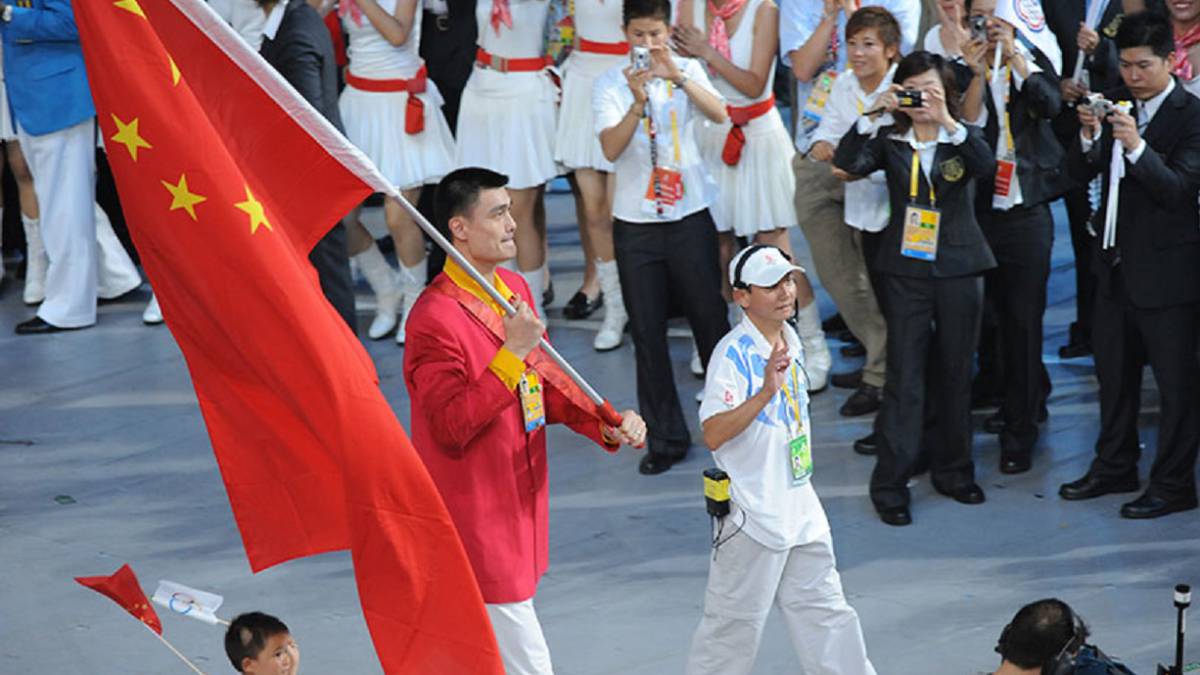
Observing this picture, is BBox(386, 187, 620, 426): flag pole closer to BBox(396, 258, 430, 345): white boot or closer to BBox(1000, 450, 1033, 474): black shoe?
BBox(1000, 450, 1033, 474): black shoe

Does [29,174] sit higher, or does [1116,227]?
[1116,227]

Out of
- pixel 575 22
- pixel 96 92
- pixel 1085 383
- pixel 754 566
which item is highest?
pixel 96 92

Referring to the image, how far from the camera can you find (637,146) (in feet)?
30.6

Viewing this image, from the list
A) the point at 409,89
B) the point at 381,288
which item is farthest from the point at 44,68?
the point at 381,288

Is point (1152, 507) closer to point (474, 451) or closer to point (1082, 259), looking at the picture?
point (1082, 259)

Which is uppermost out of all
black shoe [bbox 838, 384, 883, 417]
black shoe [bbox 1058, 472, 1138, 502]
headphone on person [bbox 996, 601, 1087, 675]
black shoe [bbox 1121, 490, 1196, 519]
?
headphone on person [bbox 996, 601, 1087, 675]

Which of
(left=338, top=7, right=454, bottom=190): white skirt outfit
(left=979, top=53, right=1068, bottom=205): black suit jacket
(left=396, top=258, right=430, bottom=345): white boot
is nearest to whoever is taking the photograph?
(left=979, top=53, right=1068, bottom=205): black suit jacket

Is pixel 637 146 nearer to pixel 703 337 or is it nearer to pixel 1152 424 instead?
pixel 703 337

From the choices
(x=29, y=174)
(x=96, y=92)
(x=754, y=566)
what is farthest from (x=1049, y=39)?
(x=29, y=174)

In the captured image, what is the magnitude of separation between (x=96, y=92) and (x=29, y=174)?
7.33 metres

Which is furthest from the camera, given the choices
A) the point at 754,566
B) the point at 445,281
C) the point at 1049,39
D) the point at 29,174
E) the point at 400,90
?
the point at 29,174

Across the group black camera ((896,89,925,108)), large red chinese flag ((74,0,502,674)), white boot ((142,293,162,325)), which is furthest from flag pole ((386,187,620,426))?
white boot ((142,293,162,325))

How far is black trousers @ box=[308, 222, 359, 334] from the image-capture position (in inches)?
422

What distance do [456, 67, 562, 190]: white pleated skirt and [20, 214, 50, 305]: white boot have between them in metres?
3.08
